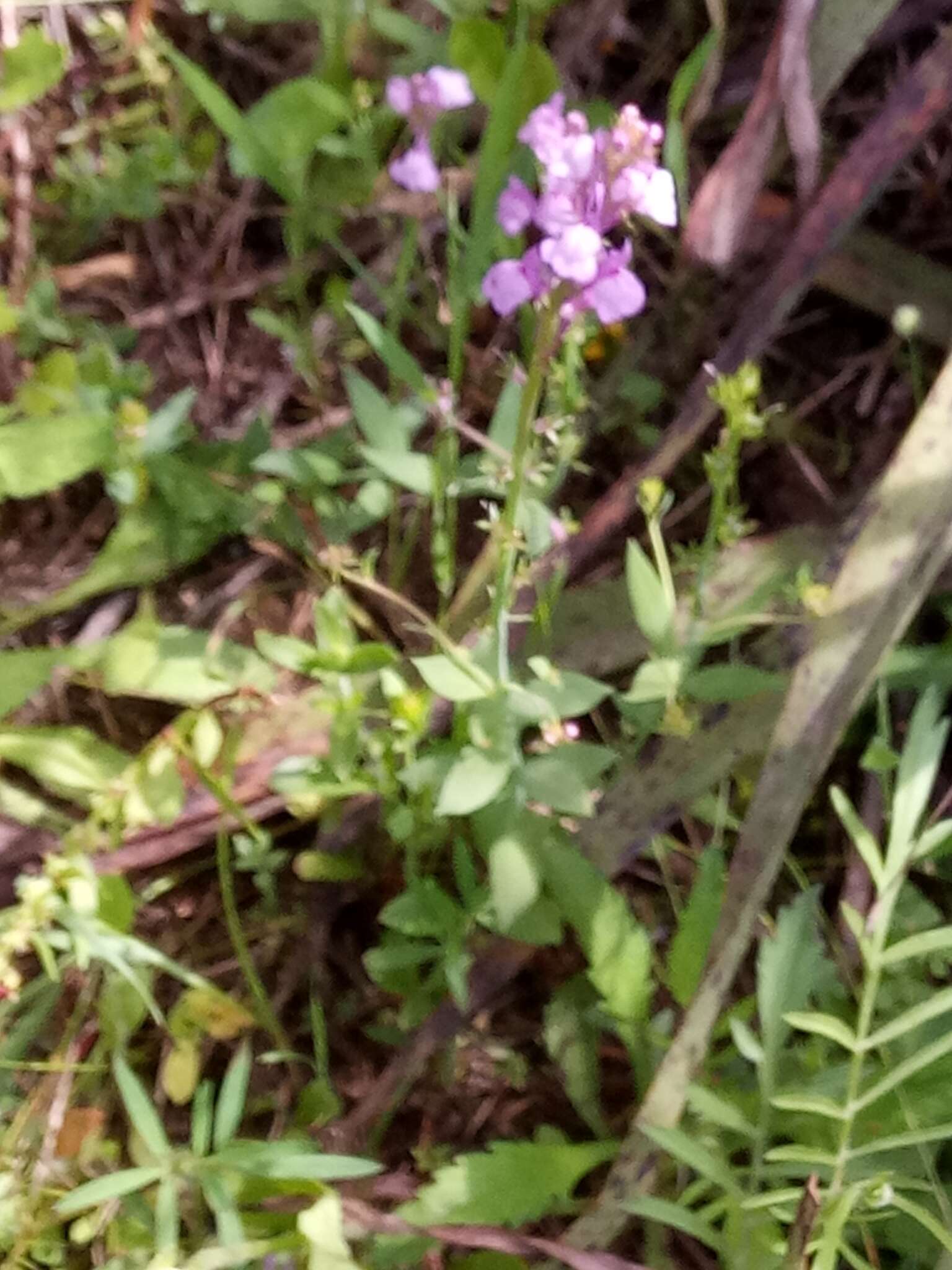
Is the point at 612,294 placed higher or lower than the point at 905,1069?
higher

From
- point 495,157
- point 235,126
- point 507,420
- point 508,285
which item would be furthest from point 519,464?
point 235,126

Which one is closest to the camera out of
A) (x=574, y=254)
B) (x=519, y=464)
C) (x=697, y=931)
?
(x=574, y=254)

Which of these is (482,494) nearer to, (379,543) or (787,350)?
(379,543)

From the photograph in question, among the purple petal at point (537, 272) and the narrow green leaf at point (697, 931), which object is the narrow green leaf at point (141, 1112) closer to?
the narrow green leaf at point (697, 931)

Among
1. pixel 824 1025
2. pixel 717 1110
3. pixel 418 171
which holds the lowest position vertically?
pixel 717 1110

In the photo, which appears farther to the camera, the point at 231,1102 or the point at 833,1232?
the point at 231,1102

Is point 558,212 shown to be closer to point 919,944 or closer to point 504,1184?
point 919,944
